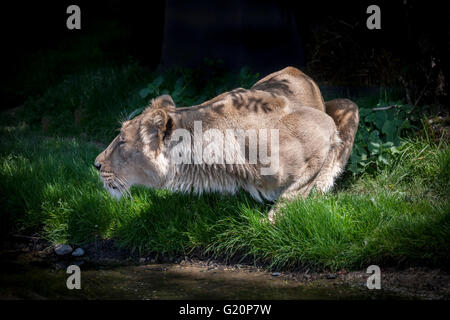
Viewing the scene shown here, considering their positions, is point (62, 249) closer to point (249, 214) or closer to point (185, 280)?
point (185, 280)

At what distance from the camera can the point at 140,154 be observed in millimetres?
5199

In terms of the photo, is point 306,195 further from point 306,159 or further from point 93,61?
point 93,61

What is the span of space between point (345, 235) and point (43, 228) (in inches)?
128

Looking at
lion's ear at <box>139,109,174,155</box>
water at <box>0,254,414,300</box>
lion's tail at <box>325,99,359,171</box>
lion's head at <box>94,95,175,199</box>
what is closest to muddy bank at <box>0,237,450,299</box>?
water at <box>0,254,414,300</box>

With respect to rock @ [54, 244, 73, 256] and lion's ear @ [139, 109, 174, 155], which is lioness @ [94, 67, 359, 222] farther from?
rock @ [54, 244, 73, 256]

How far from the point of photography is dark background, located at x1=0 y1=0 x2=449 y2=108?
6.90m

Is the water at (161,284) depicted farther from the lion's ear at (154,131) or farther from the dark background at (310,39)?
the dark background at (310,39)

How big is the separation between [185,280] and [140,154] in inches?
47.5

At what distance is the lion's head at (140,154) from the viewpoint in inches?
202

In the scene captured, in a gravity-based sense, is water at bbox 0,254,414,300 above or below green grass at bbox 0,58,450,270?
below

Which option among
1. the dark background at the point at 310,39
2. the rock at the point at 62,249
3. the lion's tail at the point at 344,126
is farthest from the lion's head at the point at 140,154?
the dark background at the point at 310,39

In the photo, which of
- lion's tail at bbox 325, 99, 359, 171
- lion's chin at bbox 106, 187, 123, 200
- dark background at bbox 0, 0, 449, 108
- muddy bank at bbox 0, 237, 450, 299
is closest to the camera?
muddy bank at bbox 0, 237, 450, 299

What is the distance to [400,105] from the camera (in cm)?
678
